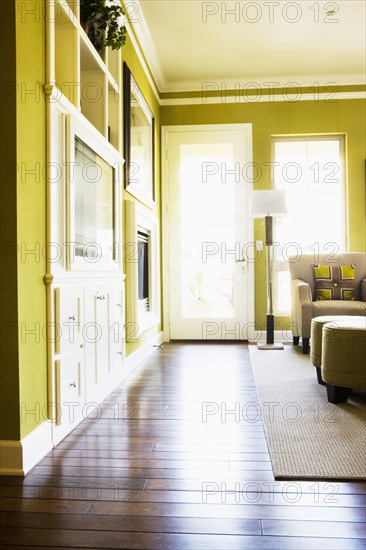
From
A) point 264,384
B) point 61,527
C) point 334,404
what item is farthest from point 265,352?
point 61,527

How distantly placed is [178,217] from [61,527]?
3.92 metres

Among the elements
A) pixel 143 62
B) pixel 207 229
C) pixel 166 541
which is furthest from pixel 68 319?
pixel 207 229

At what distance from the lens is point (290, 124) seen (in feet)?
16.1

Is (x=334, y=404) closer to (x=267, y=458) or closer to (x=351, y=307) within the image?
(x=267, y=458)

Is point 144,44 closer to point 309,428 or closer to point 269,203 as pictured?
point 269,203

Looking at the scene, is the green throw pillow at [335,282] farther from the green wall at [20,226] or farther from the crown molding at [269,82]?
the green wall at [20,226]

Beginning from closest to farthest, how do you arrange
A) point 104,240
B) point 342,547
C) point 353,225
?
point 342,547
point 104,240
point 353,225

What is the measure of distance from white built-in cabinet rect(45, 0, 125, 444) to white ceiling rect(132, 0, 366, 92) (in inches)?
39.7

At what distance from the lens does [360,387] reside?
236 cm

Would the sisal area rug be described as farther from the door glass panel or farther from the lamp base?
the door glass panel

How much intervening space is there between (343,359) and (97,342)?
4.19ft

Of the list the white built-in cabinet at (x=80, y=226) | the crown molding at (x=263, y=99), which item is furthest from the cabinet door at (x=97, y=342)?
the crown molding at (x=263, y=99)

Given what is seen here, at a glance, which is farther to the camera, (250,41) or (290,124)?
(290,124)

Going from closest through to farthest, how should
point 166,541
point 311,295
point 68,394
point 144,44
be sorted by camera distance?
1. point 166,541
2. point 68,394
3. point 144,44
4. point 311,295
